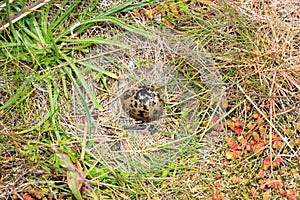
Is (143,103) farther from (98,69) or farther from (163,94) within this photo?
(98,69)

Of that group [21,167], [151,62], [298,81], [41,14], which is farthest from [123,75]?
[298,81]

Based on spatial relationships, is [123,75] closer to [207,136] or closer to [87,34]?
[87,34]

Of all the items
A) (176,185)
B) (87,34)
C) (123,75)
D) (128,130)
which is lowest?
(176,185)

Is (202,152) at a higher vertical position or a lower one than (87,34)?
lower

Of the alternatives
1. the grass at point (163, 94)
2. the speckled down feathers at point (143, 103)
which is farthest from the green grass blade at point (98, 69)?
the speckled down feathers at point (143, 103)

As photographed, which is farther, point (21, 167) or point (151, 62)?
point (151, 62)

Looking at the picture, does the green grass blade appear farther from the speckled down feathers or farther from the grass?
the speckled down feathers

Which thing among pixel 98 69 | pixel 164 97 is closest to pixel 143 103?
pixel 164 97
